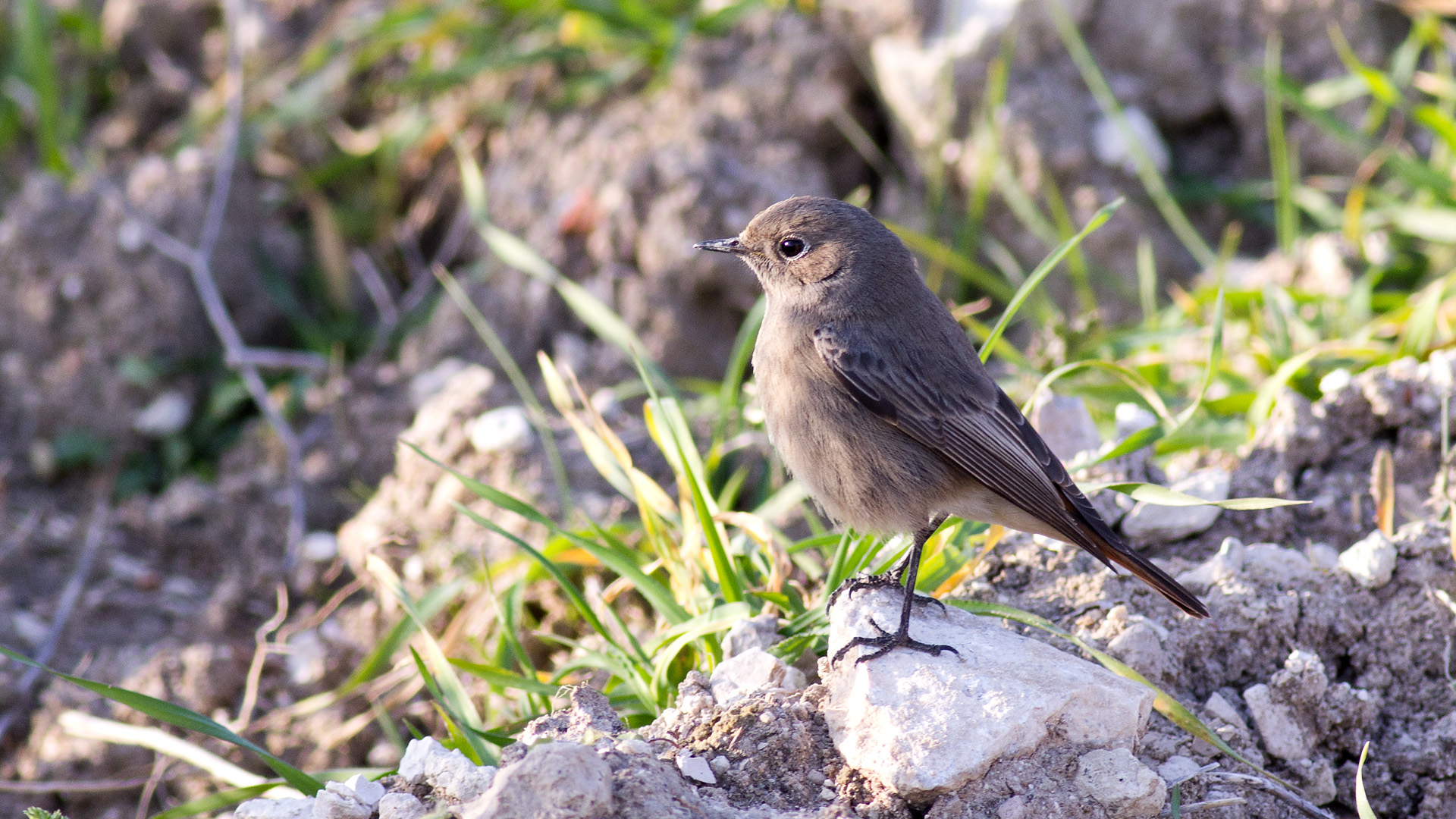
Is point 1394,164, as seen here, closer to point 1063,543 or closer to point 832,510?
point 1063,543

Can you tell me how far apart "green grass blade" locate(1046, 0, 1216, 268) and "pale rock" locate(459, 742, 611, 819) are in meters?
4.43

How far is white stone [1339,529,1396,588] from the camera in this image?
3.63m

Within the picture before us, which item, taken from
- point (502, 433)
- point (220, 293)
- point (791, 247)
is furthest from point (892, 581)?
point (220, 293)

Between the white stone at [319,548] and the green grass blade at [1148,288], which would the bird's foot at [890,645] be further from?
the green grass blade at [1148,288]

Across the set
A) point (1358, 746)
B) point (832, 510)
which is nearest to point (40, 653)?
point (832, 510)

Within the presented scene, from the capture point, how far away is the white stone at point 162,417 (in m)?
6.02

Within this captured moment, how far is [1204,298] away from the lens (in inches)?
216

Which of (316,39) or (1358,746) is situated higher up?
(316,39)

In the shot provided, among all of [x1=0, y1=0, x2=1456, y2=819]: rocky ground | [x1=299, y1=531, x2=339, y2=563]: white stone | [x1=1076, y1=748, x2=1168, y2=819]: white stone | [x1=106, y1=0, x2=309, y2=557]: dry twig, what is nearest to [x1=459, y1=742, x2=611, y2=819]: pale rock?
[x1=0, y1=0, x2=1456, y2=819]: rocky ground

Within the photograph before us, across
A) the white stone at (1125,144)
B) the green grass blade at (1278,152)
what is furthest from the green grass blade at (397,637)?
the green grass blade at (1278,152)

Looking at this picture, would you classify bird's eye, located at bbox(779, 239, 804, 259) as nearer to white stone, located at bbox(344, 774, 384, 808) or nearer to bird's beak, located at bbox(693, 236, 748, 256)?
bird's beak, located at bbox(693, 236, 748, 256)

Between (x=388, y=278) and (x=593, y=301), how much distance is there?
6.84 feet

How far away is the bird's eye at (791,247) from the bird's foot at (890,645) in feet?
4.73

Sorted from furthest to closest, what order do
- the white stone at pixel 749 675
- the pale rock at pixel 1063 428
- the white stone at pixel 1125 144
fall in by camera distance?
1. the white stone at pixel 1125 144
2. the pale rock at pixel 1063 428
3. the white stone at pixel 749 675
